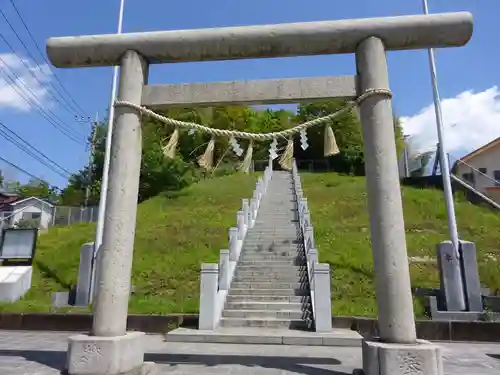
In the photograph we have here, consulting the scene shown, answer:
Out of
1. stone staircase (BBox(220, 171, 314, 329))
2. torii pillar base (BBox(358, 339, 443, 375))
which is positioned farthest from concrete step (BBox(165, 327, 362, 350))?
torii pillar base (BBox(358, 339, 443, 375))

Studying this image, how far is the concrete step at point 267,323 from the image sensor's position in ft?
30.3

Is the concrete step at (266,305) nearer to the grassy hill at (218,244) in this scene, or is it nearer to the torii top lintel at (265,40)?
the grassy hill at (218,244)

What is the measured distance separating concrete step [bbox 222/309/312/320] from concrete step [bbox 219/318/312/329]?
0.77 feet

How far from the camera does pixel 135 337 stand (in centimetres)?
518

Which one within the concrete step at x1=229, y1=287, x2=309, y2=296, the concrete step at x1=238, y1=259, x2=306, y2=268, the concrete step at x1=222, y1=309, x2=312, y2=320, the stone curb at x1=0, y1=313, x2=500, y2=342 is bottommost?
the stone curb at x1=0, y1=313, x2=500, y2=342

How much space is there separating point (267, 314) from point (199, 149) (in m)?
15.4

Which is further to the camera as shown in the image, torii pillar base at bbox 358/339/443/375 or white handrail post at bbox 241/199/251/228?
white handrail post at bbox 241/199/251/228

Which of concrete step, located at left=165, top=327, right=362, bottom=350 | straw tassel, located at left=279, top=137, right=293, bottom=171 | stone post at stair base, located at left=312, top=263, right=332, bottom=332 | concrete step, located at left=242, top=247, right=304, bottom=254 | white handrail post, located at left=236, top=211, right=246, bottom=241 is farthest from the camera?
white handrail post, located at left=236, top=211, right=246, bottom=241

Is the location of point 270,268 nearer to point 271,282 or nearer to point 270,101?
point 271,282

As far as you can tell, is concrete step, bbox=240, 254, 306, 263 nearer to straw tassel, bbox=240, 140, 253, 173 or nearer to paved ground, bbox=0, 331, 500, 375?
paved ground, bbox=0, 331, 500, 375

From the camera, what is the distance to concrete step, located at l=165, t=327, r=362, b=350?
316 inches

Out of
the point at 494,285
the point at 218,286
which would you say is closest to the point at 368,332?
the point at 218,286

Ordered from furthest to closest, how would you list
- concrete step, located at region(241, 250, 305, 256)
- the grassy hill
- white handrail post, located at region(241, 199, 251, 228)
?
white handrail post, located at region(241, 199, 251, 228) → concrete step, located at region(241, 250, 305, 256) → the grassy hill

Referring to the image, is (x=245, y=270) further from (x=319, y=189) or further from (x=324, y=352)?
(x=319, y=189)
